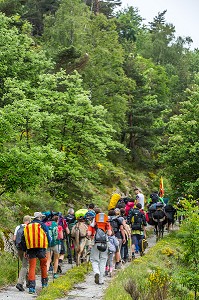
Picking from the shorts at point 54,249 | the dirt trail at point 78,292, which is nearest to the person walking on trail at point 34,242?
the dirt trail at point 78,292

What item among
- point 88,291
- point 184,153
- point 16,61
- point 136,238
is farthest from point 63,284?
point 16,61

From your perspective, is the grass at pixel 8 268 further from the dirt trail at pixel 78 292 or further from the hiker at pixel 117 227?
the hiker at pixel 117 227

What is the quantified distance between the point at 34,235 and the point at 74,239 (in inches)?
183

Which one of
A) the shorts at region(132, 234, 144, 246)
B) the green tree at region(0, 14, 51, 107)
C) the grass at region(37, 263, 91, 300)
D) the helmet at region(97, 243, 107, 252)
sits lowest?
the grass at region(37, 263, 91, 300)

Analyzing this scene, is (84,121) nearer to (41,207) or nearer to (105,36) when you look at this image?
(41,207)

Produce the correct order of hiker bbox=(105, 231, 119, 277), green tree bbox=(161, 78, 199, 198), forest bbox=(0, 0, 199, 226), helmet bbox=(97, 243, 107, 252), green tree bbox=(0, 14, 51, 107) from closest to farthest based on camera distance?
1. helmet bbox=(97, 243, 107, 252)
2. hiker bbox=(105, 231, 119, 277)
3. forest bbox=(0, 0, 199, 226)
4. green tree bbox=(0, 14, 51, 107)
5. green tree bbox=(161, 78, 199, 198)

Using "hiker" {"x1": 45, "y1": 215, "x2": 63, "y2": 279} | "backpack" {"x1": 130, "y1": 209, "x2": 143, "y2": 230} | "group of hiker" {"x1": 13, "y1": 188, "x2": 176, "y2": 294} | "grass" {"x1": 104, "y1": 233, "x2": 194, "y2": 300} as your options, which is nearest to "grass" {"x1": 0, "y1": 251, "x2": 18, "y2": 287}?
"group of hiker" {"x1": 13, "y1": 188, "x2": 176, "y2": 294}

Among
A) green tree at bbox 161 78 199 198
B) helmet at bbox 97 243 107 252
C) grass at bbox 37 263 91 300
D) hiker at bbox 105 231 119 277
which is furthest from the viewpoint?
green tree at bbox 161 78 199 198

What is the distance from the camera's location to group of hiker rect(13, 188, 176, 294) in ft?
39.6

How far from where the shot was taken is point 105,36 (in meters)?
39.2

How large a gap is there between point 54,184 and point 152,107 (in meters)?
22.7

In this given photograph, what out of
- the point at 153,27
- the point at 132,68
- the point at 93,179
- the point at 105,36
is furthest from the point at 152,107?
the point at 153,27

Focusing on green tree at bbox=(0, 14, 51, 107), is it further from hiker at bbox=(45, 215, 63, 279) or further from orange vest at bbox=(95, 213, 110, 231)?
orange vest at bbox=(95, 213, 110, 231)

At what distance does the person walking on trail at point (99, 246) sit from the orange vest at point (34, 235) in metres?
1.84
